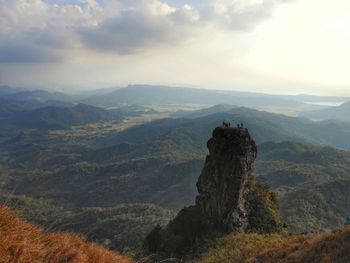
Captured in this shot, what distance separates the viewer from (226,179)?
151 ft

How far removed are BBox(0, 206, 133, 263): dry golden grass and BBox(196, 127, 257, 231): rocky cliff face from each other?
3495 centimetres

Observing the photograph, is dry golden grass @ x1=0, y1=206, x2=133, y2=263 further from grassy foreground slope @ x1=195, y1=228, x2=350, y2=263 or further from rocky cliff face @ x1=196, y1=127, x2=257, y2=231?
rocky cliff face @ x1=196, y1=127, x2=257, y2=231

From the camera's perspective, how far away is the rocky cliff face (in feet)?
144

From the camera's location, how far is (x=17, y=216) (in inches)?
324

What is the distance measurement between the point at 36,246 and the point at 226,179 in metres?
39.4

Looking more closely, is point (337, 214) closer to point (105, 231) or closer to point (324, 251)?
point (105, 231)

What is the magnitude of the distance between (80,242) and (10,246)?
98.4 inches

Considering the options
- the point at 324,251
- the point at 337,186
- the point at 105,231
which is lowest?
the point at 105,231

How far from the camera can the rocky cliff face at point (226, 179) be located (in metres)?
43.8

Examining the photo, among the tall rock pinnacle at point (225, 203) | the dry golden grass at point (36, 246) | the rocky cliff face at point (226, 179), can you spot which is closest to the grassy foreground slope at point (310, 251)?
the dry golden grass at point (36, 246)

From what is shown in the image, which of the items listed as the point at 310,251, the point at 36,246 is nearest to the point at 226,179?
the point at 310,251

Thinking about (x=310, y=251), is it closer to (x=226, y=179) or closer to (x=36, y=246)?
(x=36, y=246)

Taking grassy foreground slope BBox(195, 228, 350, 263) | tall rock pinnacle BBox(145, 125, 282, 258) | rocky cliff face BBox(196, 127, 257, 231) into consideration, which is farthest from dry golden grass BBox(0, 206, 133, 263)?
rocky cliff face BBox(196, 127, 257, 231)

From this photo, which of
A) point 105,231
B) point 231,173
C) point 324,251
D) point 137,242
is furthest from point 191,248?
point 105,231
